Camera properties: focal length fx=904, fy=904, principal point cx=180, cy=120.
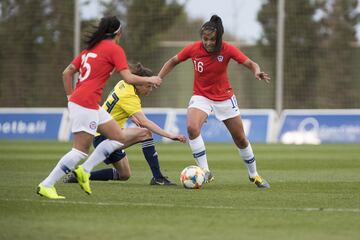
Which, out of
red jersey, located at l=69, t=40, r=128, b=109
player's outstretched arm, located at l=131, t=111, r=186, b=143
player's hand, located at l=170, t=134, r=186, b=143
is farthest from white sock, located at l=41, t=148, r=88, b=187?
player's outstretched arm, located at l=131, t=111, r=186, b=143

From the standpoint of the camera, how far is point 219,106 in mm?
12086

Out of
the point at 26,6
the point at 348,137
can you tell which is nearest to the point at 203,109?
the point at 348,137

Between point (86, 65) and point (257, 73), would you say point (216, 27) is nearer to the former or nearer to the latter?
point (257, 73)

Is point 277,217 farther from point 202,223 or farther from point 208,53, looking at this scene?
point 208,53

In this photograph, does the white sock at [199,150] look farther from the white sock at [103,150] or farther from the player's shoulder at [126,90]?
the white sock at [103,150]

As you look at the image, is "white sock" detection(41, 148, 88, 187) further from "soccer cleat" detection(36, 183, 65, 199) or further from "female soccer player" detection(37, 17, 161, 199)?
"soccer cleat" detection(36, 183, 65, 199)

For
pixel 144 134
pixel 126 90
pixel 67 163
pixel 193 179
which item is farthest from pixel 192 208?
pixel 126 90

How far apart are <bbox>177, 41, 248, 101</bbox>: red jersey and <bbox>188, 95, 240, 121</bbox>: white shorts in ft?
0.19

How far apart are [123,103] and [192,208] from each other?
3.49m

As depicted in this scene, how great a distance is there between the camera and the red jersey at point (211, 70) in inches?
474

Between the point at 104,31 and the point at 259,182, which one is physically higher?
the point at 104,31

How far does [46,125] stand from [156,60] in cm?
466

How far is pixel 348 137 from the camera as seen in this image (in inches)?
1059

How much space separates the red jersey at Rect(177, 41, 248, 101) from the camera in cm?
1203
